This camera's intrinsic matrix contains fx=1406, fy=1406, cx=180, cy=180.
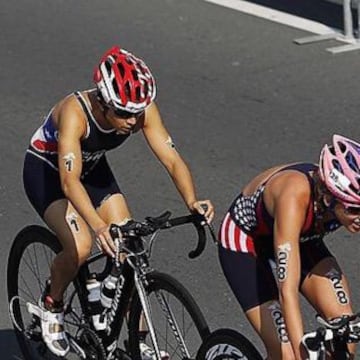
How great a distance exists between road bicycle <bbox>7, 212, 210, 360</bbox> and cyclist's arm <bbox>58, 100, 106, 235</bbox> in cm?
17

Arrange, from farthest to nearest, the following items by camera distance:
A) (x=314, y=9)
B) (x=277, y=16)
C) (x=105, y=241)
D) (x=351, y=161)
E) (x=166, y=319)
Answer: (x=314, y=9) → (x=277, y=16) → (x=166, y=319) → (x=105, y=241) → (x=351, y=161)

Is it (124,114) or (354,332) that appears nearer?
(354,332)

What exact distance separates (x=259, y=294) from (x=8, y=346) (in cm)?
216

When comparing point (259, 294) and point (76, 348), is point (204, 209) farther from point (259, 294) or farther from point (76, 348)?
point (76, 348)

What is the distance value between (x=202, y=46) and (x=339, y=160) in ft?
24.8

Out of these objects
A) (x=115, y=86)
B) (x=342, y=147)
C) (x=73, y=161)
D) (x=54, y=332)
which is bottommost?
(x=54, y=332)

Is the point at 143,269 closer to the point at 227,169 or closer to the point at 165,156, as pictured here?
the point at 165,156

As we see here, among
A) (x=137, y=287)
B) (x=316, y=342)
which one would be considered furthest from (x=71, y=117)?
(x=316, y=342)

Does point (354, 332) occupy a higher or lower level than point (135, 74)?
lower

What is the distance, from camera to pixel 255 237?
6.58m

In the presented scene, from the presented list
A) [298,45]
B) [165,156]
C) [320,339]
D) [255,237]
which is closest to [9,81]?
[298,45]

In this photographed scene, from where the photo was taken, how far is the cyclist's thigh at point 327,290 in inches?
256

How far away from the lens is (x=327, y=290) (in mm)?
6512

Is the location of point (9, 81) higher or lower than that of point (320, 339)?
higher
